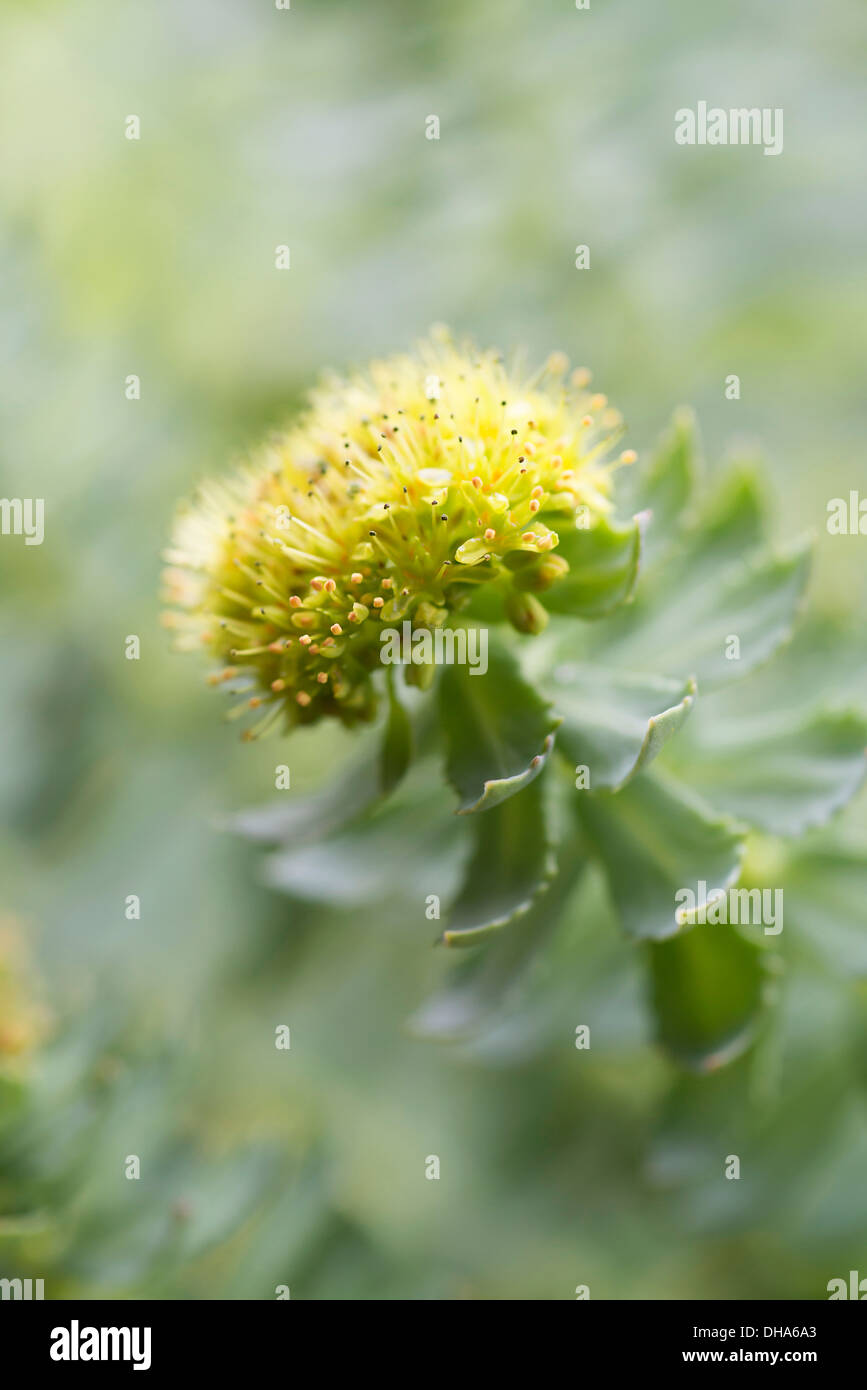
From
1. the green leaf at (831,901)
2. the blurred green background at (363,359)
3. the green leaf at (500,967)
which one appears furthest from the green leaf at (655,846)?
the blurred green background at (363,359)

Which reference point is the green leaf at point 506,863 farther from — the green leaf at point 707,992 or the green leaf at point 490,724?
the green leaf at point 707,992

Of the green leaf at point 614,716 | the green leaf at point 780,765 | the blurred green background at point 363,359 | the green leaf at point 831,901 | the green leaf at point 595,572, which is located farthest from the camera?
the blurred green background at point 363,359

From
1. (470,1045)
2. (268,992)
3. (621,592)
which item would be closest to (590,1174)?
(470,1045)

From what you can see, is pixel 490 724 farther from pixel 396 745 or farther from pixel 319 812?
pixel 319 812

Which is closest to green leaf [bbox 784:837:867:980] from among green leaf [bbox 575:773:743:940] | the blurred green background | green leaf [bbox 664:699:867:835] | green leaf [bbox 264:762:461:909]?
green leaf [bbox 664:699:867:835]

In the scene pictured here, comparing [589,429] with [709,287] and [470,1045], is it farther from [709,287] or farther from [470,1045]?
[709,287]

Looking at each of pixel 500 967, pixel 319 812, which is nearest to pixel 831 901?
pixel 500 967

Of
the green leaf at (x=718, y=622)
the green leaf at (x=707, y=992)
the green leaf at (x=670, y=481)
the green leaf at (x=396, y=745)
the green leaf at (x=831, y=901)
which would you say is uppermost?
the green leaf at (x=670, y=481)
